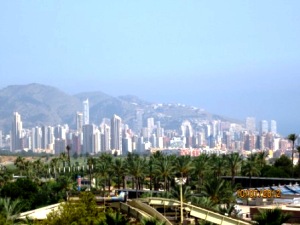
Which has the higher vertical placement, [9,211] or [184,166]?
[184,166]

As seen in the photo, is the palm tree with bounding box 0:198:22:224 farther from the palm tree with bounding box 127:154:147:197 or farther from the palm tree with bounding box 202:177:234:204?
the palm tree with bounding box 127:154:147:197

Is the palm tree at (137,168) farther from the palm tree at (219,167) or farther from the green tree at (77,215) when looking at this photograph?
the green tree at (77,215)

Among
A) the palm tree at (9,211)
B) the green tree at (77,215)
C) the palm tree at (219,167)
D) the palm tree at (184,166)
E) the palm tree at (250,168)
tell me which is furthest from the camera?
the palm tree at (250,168)

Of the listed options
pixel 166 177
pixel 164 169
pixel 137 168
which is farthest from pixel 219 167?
pixel 164 169

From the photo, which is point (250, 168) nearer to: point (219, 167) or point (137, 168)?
point (219, 167)

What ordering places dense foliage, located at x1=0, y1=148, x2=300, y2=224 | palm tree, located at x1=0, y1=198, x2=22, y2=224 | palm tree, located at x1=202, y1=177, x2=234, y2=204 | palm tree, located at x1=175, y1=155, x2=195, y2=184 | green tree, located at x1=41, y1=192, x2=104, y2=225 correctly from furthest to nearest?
palm tree, located at x1=175, y1=155, x2=195, y2=184, dense foliage, located at x1=0, y1=148, x2=300, y2=224, palm tree, located at x1=202, y1=177, x2=234, y2=204, palm tree, located at x1=0, y1=198, x2=22, y2=224, green tree, located at x1=41, y1=192, x2=104, y2=225

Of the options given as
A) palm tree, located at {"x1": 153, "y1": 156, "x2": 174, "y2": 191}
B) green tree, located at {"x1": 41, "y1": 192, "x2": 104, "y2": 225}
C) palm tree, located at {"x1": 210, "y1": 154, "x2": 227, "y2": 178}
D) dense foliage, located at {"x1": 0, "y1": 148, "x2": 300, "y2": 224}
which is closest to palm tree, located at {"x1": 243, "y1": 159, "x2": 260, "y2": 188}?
Result: dense foliage, located at {"x1": 0, "y1": 148, "x2": 300, "y2": 224}

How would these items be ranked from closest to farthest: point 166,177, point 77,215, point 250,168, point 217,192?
point 77,215
point 217,192
point 166,177
point 250,168

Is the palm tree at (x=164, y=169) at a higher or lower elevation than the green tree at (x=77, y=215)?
higher

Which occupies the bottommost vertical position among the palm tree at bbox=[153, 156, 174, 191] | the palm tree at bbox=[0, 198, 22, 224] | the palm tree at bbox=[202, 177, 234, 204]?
the palm tree at bbox=[0, 198, 22, 224]

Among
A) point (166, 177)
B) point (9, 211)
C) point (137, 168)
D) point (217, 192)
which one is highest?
point (137, 168)

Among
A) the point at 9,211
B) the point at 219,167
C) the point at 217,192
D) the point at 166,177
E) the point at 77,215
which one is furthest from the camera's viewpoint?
the point at 219,167

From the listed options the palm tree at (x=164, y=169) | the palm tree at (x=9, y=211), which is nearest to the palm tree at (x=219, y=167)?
the palm tree at (x=164, y=169)
